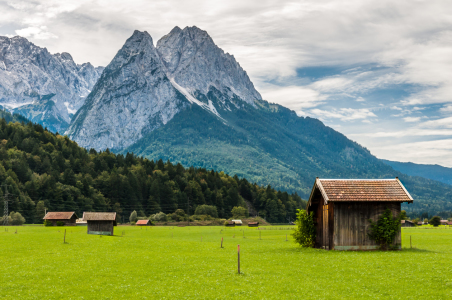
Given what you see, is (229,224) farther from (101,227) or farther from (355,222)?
(355,222)

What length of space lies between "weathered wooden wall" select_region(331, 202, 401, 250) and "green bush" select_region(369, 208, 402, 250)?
0.40 meters

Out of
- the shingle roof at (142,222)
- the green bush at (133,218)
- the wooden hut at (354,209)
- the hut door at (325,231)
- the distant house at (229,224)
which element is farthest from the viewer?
the green bush at (133,218)

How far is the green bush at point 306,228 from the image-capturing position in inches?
1925

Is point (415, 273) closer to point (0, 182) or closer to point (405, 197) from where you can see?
point (405, 197)

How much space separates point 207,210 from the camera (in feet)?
595

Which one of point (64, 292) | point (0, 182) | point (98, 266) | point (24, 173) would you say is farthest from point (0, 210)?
point (64, 292)

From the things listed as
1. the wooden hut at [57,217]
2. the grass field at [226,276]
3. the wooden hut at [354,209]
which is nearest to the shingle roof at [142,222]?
the wooden hut at [57,217]

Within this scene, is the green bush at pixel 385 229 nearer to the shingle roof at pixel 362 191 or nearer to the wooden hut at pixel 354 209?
the wooden hut at pixel 354 209

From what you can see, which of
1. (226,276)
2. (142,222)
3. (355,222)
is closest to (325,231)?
(355,222)

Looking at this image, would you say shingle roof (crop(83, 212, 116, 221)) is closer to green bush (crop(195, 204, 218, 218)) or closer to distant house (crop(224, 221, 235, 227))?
distant house (crop(224, 221, 235, 227))

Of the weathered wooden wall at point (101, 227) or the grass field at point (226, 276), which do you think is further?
Result: the weathered wooden wall at point (101, 227)

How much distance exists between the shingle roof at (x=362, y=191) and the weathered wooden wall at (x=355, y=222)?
2.60 ft

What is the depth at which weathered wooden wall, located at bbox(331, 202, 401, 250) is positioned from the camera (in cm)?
4431

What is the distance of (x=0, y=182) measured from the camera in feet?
474
